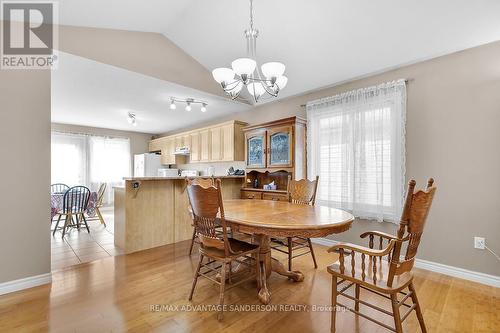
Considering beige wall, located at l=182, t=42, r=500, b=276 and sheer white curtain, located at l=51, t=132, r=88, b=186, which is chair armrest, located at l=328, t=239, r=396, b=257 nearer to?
beige wall, located at l=182, t=42, r=500, b=276

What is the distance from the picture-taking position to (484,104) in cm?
235

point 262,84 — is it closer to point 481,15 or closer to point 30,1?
point 481,15

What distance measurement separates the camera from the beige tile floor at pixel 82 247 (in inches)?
114

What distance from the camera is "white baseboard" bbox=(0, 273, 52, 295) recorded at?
2094 millimetres

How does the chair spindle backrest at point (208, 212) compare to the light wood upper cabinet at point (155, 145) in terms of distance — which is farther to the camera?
the light wood upper cabinet at point (155, 145)

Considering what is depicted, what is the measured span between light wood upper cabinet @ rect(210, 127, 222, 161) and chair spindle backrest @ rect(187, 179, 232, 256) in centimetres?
304

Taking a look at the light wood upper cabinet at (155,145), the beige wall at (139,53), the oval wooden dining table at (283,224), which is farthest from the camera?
the light wood upper cabinet at (155,145)

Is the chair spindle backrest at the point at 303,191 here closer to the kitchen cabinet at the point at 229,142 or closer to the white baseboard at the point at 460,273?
the white baseboard at the point at 460,273

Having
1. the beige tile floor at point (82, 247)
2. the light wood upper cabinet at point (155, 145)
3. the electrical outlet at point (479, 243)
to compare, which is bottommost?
the beige tile floor at point (82, 247)

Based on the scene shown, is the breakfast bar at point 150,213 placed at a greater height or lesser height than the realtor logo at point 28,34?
lesser

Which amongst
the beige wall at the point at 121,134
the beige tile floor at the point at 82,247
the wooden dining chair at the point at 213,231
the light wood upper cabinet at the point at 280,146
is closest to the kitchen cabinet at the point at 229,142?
the light wood upper cabinet at the point at 280,146

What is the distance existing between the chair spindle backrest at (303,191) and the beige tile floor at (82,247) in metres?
2.44

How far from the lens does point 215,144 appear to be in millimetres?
5012

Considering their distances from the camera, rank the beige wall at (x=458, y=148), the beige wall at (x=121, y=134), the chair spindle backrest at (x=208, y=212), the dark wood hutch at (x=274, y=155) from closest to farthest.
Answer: the chair spindle backrest at (x=208, y=212)
the beige wall at (x=458, y=148)
the dark wood hutch at (x=274, y=155)
the beige wall at (x=121, y=134)
